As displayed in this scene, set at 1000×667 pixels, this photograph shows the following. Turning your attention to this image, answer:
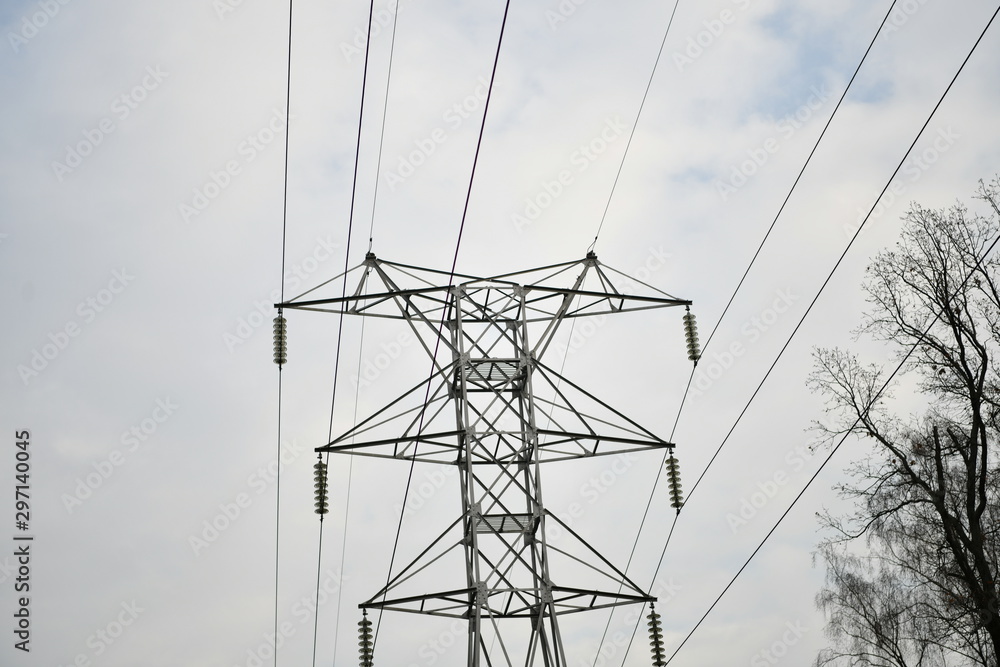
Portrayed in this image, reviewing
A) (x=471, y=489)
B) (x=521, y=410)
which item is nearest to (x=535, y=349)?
(x=521, y=410)

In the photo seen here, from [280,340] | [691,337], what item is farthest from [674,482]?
[280,340]

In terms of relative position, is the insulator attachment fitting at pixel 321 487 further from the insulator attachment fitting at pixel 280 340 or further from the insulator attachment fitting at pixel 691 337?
the insulator attachment fitting at pixel 691 337

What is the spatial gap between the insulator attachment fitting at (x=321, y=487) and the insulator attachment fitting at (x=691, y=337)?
6516 millimetres

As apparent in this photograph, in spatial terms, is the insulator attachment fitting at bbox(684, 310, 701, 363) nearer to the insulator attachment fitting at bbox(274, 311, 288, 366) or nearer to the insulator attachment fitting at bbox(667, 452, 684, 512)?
the insulator attachment fitting at bbox(667, 452, 684, 512)

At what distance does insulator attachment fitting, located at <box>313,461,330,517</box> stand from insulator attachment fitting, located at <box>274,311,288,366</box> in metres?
1.86

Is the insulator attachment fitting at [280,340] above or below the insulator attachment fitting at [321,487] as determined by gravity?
above

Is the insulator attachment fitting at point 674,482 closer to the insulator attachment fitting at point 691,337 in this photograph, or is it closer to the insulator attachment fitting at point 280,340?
the insulator attachment fitting at point 691,337

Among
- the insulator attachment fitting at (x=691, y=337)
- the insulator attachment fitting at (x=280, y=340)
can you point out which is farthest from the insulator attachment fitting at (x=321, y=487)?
the insulator attachment fitting at (x=691, y=337)

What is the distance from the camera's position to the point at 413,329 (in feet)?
52.9

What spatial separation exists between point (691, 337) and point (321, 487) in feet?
22.4

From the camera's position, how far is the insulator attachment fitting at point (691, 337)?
1647 cm

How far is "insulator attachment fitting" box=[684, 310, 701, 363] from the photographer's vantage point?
648 inches

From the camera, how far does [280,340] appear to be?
639 inches

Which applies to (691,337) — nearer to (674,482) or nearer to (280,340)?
(674,482)
